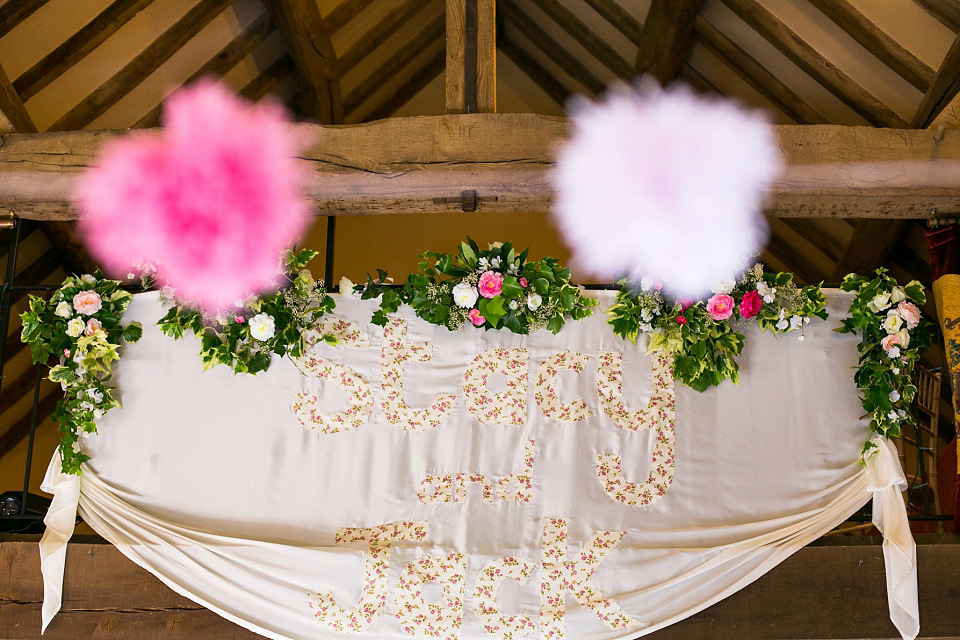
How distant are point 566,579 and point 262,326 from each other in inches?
49.1

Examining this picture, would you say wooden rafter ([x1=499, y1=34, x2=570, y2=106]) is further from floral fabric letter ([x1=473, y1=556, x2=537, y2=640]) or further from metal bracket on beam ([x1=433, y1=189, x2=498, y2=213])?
floral fabric letter ([x1=473, y1=556, x2=537, y2=640])

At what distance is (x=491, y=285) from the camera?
271 cm

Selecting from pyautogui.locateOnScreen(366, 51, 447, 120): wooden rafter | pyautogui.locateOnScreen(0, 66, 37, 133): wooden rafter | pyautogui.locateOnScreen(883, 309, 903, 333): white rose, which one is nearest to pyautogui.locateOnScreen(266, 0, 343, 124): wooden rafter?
pyautogui.locateOnScreen(366, 51, 447, 120): wooden rafter

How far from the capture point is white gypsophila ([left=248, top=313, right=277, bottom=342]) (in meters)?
2.71

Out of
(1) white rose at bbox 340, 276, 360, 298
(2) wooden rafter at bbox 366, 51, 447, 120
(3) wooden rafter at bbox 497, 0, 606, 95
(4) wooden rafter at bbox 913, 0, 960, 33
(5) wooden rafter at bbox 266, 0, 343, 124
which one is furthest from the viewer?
(2) wooden rafter at bbox 366, 51, 447, 120

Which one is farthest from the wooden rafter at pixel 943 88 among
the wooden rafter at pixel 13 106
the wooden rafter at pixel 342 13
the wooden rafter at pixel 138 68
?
the wooden rafter at pixel 13 106

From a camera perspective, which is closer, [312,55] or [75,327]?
[75,327]

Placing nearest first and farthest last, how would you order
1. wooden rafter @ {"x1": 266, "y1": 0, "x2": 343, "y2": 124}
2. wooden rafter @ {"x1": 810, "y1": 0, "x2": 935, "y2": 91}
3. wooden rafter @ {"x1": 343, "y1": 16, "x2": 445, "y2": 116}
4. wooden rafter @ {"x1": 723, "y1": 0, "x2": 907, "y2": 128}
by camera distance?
wooden rafter @ {"x1": 810, "y1": 0, "x2": 935, "y2": 91}, wooden rafter @ {"x1": 723, "y1": 0, "x2": 907, "y2": 128}, wooden rafter @ {"x1": 266, "y1": 0, "x2": 343, "y2": 124}, wooden rafter @ {"x1": 343, "y1": 16, "x2": 445, "y2": 116}

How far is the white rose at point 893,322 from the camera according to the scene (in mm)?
2691

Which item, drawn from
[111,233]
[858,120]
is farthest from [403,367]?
[858,120]

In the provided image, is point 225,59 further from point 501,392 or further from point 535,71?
point 501,392

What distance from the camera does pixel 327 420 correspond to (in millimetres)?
2754

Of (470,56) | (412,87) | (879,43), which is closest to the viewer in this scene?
(470,56)

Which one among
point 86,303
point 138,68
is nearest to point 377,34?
point 138,68
